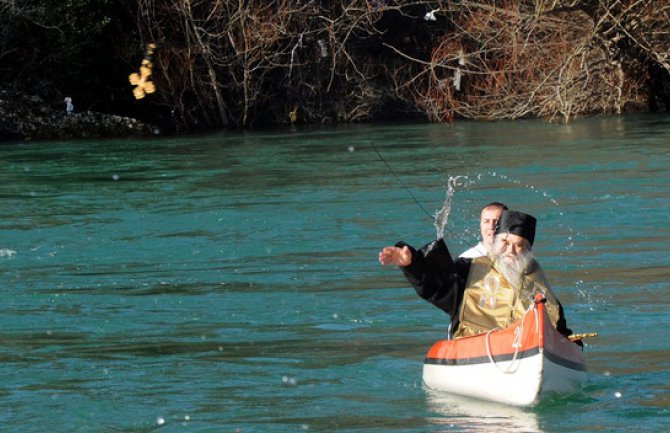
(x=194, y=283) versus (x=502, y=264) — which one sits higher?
(x=502, y=264)

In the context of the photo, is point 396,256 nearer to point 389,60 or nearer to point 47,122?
point 47,122

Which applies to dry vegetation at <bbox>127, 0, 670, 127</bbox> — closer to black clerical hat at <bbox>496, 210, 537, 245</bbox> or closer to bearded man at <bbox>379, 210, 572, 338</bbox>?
bearded man at <bbox>379, 210, 572, 338</bbox>

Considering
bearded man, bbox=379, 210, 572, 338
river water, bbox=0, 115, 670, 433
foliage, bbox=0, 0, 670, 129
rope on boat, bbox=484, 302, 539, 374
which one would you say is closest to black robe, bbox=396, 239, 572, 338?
bearded man, bbox=379, 210, 572, 338

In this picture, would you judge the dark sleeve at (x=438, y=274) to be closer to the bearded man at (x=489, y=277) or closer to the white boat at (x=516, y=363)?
the bearded man at (x=489, y=277)

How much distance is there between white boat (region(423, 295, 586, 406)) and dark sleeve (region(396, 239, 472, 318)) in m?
0.28

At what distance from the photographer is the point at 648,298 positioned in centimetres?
1096

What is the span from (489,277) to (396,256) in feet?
1.99

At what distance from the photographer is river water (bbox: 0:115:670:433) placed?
27.0 feet

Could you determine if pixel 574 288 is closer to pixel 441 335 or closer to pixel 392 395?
pixel 441 335

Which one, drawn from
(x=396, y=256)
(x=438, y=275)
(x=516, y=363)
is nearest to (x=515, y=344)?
(x=516, y=363)

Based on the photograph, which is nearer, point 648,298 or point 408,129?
point 648,298

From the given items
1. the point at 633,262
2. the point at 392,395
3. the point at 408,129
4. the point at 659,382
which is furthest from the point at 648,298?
the point at 408,129

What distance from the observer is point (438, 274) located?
25.9 ft

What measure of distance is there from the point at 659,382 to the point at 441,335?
2070 mm
